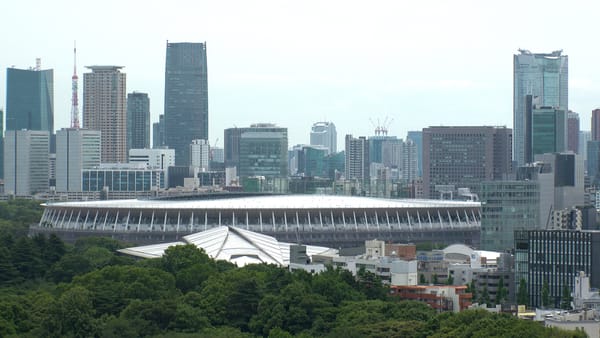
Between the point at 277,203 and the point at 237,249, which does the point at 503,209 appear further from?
the point at 277,203

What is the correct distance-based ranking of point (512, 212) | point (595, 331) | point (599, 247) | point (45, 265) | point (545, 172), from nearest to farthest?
point (595, 331) → point (599, 247) → point (45, 265) → point (512, 212) → point (545, 172)

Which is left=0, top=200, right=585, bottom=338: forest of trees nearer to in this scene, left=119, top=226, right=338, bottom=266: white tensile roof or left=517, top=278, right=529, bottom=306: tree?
left=517, top=278, right=529, bottom=306: tree

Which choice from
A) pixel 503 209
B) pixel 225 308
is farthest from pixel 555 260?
pixel 503 209

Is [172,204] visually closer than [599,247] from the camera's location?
No

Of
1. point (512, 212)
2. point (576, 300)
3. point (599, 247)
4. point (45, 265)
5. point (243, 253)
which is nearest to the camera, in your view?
point (576, 300)

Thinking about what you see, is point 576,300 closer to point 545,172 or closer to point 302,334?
point 302,334

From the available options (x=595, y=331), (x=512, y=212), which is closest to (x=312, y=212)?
(x=512, y=212)
